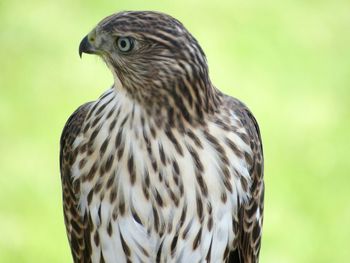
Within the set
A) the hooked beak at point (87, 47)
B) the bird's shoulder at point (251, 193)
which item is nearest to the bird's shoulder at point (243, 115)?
the bird's shoulder at point (251, 193)

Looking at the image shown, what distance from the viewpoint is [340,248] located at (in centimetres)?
753

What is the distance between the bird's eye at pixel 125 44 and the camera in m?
4.37

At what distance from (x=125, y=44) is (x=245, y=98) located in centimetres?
403

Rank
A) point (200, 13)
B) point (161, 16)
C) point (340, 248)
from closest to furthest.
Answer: point (161, 16) → point (340, 248) → point (200, 13)

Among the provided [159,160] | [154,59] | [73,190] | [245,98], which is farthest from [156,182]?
[245,98]

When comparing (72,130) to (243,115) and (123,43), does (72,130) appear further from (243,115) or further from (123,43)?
(243,115)

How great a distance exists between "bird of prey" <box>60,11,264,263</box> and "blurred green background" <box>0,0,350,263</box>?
8.47ft

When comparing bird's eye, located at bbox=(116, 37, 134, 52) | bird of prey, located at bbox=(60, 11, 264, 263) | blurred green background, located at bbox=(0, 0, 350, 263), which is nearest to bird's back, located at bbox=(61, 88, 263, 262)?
bird of prey, located at bbox=(60, 11, 264, 263)

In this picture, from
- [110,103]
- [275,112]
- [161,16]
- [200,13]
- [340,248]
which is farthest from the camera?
[200,13]

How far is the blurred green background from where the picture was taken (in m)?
7.57

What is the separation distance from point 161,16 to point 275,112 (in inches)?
162

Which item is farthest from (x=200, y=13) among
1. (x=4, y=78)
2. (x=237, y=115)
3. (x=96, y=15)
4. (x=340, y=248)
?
(x=237, y=115)

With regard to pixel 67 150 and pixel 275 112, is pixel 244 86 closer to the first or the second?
pixel 275 112

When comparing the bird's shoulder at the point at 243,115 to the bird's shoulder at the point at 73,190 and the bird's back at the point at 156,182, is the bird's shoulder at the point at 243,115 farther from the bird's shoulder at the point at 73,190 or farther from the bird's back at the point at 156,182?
the bird's shoulder at the point at 73,190
